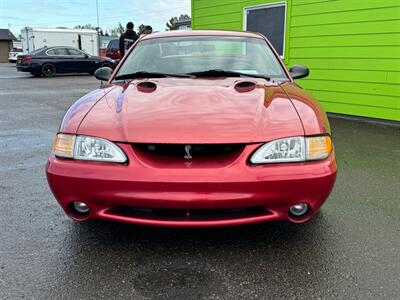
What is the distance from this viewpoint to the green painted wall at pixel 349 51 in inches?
275

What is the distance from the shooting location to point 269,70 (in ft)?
12.4

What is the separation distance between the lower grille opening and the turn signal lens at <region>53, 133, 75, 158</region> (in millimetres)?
444

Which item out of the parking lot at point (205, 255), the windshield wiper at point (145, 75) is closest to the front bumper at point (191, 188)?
the parking lot at point (205, 255)

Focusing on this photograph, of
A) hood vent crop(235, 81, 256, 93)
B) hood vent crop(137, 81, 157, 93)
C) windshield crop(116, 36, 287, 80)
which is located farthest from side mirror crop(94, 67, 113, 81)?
hood vent crop(235, 81, 256, 93)

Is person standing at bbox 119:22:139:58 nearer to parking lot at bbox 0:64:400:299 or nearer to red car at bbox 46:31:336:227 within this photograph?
parking lot at bbox 0:64:400:299

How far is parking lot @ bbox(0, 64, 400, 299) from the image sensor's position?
2332 mm

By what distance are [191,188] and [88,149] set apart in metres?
0.69

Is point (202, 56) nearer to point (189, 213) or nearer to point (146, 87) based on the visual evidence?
point (146, 87)

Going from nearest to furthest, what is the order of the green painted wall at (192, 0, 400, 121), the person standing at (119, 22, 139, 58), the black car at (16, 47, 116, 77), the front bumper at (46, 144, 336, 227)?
1. the front bumper at (46, 144, 336, 227)
2. the green painted wall at (192, 0, 400, 121)
3. the person standing at (119, 22, 139, 58)
4. the black car at (16, 47, 116, 77)

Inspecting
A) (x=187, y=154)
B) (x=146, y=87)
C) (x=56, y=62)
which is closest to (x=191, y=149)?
(x=187, y=154)

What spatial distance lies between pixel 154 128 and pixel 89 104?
0.66 m

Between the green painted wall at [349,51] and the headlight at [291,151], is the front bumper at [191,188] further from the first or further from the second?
the green painted wall at [349,51]

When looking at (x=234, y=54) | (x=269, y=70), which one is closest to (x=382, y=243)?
(x=269, y=70)

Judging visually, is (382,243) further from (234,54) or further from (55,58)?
(55,58)
